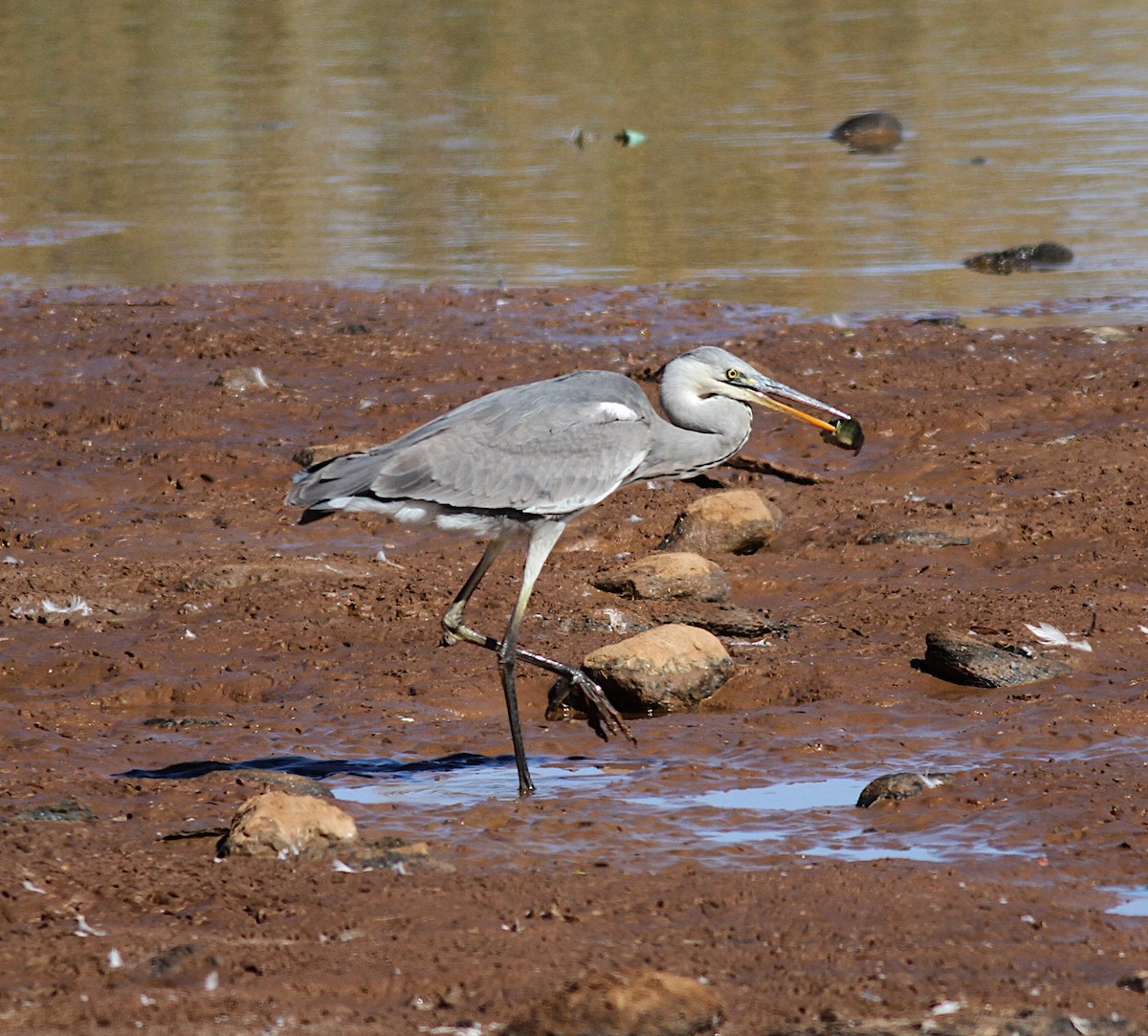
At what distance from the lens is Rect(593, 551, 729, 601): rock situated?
8.60 meters

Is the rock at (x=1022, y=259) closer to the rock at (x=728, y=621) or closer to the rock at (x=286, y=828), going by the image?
the rock at (x=728, y=621)

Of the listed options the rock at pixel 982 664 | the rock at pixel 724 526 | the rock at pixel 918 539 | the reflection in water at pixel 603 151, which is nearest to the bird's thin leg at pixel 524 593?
the rock at pixel 982 664

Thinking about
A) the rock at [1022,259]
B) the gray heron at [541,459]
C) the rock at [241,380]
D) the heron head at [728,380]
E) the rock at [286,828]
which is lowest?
the rock at [1022,259]

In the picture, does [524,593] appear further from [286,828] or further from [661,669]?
[286,828]

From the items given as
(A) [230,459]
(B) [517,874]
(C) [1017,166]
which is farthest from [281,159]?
(B) [517,874]

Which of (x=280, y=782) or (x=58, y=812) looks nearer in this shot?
(x=58, y=812)

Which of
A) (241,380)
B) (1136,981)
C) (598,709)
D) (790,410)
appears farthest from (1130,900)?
(241,380)

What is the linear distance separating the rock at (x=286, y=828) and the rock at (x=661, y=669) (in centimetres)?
195

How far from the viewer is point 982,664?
748 centimetres

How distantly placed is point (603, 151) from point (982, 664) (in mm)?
15699

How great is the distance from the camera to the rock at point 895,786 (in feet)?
20.5

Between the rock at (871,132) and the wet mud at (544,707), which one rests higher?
the wet mud at (544,707)

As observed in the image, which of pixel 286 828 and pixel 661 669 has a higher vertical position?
pixel 286 828

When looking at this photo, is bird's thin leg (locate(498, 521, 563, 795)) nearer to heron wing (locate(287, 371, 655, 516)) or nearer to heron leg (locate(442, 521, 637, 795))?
heron leg (locate(442, 521, 637, 795))
